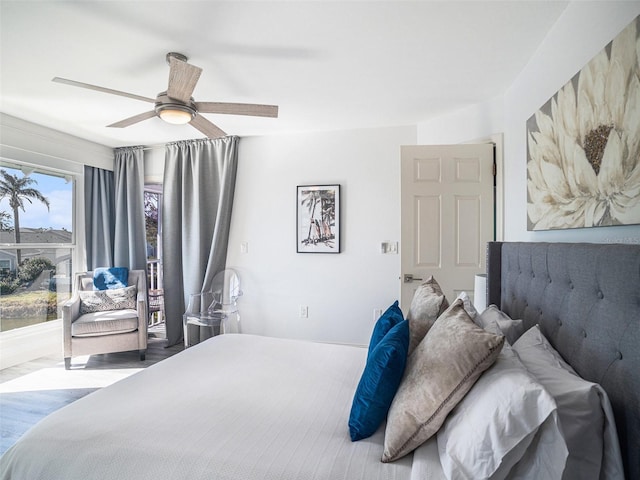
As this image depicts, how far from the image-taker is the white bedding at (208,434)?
0.87 meters

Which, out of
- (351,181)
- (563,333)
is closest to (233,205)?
(351,181)

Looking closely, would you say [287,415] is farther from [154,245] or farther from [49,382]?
[154,245]

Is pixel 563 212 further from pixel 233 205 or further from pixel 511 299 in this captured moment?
pixel 233 205

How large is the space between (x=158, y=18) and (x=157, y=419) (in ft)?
6.41

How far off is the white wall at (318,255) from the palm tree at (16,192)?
2153mm

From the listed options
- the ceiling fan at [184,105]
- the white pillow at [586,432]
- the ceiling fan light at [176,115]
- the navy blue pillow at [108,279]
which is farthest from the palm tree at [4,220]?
the white pillow at [586,432]

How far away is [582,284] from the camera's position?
101cm

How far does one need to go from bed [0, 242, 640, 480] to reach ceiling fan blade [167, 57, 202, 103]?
158 centimetres

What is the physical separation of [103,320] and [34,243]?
1287 mm

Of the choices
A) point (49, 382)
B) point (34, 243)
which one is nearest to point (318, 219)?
point (49, 382)

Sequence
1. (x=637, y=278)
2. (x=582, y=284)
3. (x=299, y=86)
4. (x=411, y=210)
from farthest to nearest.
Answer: (x=411, y=210) < (x=299, y=86) < (x=582, y=284) < (x=637, y=278)

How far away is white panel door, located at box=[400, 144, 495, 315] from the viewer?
2.45 metres

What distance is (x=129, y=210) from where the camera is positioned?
153 inches

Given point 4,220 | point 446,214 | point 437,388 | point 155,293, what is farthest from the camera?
point 155,293
